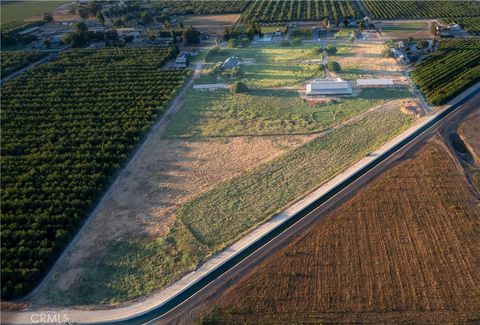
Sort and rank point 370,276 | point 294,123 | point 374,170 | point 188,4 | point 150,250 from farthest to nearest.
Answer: point 188,4, point 294,123, point 374,170, point 150,250, point 370,276

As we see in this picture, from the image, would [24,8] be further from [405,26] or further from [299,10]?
[405,26]

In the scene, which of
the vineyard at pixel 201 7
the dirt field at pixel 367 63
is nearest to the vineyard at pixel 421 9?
the dirt field at pixel 367 63

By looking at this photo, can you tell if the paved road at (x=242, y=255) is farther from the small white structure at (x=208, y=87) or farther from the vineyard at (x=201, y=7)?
the vineyard at (x=201, y=7)

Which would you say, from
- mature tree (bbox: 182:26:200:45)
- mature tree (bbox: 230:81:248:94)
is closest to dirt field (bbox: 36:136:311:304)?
mature tree (bbox: 230:81:248:94)

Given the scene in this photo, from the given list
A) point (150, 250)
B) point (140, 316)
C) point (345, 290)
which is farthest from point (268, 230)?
point (140, 316)

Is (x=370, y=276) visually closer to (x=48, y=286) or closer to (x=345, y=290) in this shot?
(x=345, y=290)

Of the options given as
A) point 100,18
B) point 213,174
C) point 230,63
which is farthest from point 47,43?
point 213,174
